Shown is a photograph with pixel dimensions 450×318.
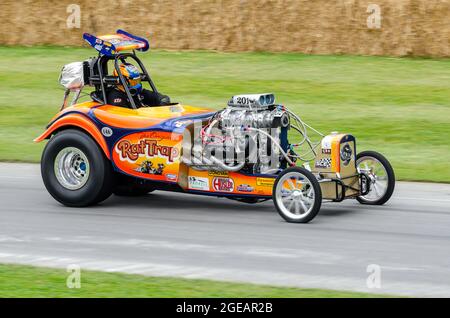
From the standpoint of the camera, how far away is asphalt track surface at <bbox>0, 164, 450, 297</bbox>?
991 cm

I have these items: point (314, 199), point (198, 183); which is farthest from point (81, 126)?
point (314, 199)

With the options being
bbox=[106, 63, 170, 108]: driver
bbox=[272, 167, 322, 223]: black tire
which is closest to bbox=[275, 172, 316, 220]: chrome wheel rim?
bbox=[272, 167, 322, 223]: black tire

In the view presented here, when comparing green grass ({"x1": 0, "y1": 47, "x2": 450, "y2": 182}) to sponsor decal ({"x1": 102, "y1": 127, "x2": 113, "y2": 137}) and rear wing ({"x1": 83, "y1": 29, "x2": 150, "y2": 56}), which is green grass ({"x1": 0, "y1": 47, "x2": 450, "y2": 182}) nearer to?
rear wing ({"x1": 83, "y1": 29, "x2": 150, "y2": 56})

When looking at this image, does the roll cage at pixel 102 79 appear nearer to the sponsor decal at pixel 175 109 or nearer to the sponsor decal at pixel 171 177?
the sponsor decal at pixel 175 109

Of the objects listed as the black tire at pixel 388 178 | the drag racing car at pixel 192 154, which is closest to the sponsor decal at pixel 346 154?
the drag racing car at pixel 192 154

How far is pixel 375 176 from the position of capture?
1311 cm

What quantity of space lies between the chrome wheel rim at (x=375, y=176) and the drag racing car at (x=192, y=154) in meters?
0.01

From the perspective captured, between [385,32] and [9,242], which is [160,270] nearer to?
[9,242]

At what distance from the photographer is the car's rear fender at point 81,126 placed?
43.2 ft

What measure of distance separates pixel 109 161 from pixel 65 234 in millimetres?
1725

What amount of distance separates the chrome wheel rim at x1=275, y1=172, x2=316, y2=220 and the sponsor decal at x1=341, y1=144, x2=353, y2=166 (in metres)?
0.72

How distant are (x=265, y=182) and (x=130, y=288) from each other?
3.45 m

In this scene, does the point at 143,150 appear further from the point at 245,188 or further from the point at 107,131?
the point at 245,188

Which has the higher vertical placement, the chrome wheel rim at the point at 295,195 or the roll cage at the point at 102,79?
the roll cage at the point at 102,79
